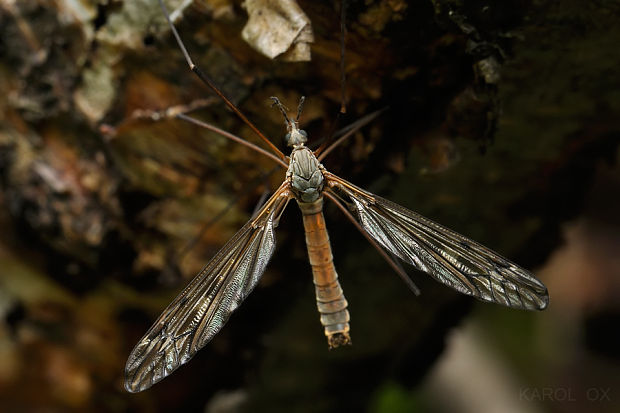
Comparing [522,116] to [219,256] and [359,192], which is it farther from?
[219,256]

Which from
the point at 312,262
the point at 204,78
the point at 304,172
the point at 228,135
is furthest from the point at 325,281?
the point at 204,78

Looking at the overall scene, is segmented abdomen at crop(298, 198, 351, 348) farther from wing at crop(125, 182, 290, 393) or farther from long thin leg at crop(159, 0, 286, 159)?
long thin leg at crop(159, 0, 286, 159)

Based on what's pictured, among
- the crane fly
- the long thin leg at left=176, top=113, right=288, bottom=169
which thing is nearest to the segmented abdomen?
the crane fly

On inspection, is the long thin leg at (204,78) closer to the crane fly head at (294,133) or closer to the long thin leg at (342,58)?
the crane fly head at (294,133)

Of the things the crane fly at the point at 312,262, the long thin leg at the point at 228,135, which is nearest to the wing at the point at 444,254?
the crane fly at the point at 312,262

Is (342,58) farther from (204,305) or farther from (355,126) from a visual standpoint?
(204,305)

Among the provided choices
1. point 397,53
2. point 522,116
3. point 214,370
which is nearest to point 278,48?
point 397,53
